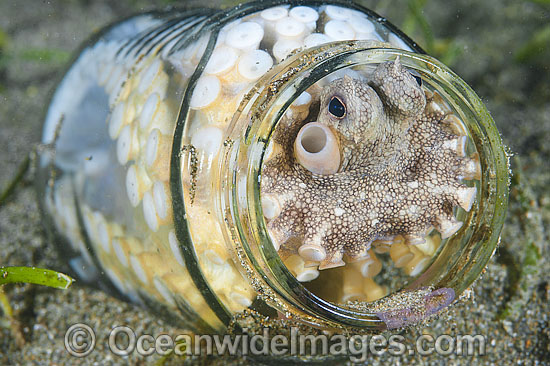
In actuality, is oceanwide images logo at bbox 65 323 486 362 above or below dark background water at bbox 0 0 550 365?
below

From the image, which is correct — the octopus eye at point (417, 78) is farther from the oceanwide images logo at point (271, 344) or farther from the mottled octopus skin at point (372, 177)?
the oceanwide images logo at point (271, 344)

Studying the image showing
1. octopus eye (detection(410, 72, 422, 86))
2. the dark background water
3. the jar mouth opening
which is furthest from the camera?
the dark background water

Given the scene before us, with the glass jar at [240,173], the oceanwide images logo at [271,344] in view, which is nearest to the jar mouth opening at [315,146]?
the glass jar at [240,173]

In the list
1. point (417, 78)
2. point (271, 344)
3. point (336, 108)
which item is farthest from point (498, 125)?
point (271, 344)

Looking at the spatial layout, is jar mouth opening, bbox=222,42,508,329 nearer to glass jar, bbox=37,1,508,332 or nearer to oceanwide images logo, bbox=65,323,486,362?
glass jar, bbox=37,1,508,332

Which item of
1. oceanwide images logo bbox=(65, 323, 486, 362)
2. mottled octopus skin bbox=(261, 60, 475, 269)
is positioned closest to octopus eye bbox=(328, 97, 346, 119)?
mottled octopus skin bbox=(261, 60, 475, 269)

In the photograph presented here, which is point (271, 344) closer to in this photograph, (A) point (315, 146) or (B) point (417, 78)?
(A) point (315, 146)

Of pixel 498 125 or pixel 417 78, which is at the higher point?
pixel 498 125
